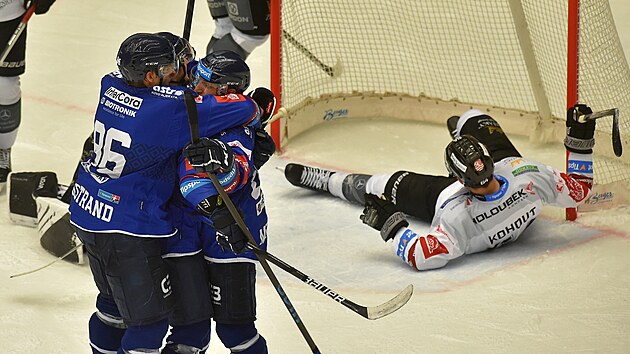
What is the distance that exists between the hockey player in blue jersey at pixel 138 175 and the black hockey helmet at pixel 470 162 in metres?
1.10

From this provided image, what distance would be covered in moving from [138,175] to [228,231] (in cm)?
27

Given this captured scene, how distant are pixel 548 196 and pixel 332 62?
60.0 inches

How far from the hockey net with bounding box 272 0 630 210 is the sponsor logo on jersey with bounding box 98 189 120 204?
2.17m

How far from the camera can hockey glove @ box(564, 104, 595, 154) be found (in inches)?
157

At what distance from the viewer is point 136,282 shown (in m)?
2.76

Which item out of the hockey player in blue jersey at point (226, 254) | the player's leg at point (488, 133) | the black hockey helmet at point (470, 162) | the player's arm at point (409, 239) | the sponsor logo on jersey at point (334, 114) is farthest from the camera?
the sponsor logo on jersey at point (334, 114)

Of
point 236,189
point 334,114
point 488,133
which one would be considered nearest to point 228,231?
point 236,189

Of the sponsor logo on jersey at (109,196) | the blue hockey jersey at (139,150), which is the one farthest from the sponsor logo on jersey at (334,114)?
the sponsor logo on jersey at (109,196)

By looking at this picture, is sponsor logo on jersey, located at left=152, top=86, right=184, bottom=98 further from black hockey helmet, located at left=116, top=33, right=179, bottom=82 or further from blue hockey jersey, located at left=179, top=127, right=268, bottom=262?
blue hockey jersey, located at left=179, top=127, right=268, bottom=262

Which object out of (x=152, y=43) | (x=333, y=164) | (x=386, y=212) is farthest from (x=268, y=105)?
(x=333, y=164)

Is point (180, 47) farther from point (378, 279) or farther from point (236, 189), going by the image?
point (378, 279)

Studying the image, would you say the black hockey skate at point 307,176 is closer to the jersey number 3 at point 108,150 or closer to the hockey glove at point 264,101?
the hockey glove at point 264,101

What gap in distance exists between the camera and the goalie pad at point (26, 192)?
425 centimetres

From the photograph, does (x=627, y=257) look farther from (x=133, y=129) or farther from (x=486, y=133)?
(x=133, y=129)
